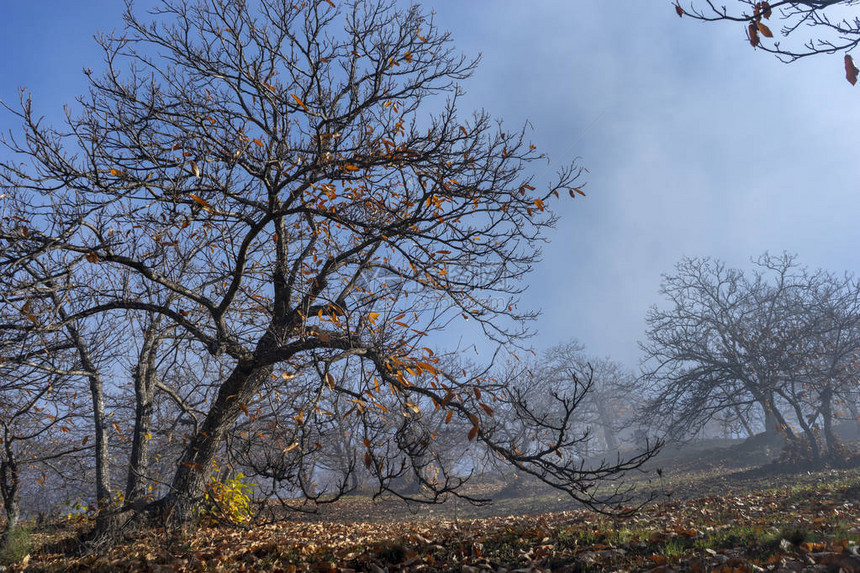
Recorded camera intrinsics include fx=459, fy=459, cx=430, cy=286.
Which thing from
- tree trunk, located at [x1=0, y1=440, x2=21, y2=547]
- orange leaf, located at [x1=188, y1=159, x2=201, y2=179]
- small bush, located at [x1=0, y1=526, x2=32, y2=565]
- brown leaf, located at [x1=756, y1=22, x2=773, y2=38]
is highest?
brown leaf, located at [x1=756, y1=22, x2=773, y2=38]

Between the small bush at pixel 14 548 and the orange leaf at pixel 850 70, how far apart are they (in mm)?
11099

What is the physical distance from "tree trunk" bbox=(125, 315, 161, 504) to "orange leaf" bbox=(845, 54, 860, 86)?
10.9 m

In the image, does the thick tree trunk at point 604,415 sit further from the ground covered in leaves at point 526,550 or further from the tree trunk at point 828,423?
the ground covered in leaves at point 526,550

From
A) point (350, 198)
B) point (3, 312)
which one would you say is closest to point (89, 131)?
point (350, 198)

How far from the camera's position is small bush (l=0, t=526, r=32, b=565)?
6.41 meters

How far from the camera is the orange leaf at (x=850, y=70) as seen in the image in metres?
4.04

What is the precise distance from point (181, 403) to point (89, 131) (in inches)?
195

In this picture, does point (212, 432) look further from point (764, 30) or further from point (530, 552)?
point (764, 30)

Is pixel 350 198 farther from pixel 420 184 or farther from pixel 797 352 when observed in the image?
pixel 797 352

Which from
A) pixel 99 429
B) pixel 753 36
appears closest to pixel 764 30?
pixel 753 36

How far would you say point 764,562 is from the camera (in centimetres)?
379

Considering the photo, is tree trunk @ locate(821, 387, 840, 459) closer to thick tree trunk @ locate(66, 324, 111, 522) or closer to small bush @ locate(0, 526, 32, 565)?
thick tree trunk @ locate(66, 324, 111, 522)

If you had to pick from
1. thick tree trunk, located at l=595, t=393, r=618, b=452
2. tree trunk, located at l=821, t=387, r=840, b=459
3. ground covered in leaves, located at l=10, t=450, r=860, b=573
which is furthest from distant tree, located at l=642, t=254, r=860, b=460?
thick tree trunk, located at l=595, t=393, r=618, b=452

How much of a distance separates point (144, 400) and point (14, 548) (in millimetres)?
3038
